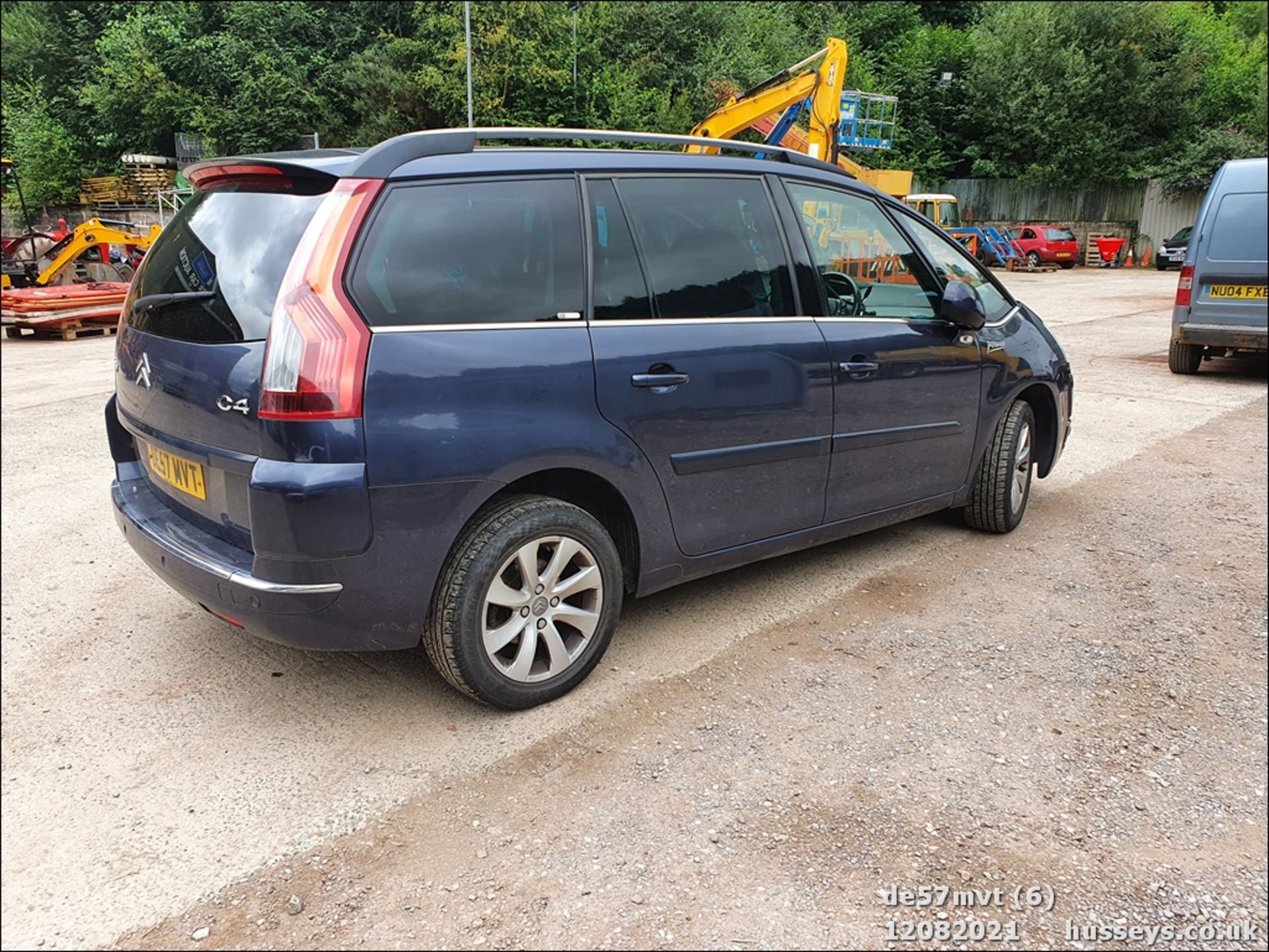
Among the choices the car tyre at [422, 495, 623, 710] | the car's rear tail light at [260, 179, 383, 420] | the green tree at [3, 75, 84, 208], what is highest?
the green tree at [3, 75, 84, 208]

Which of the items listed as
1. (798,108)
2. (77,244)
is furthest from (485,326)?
(77,244)

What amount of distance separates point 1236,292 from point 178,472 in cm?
952

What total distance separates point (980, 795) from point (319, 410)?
2.14 meters

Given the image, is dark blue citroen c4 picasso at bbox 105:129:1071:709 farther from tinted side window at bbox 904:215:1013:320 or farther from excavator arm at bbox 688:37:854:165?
excavator arm at bbox 688:37:854:165

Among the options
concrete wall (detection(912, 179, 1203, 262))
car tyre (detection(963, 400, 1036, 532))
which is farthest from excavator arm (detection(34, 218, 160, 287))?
concrete wall (detection(912, 179, 1203, 262))

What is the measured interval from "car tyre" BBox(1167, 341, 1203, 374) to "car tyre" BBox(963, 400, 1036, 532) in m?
6.17

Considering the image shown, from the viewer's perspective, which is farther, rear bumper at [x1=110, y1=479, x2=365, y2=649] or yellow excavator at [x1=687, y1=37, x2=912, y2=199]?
yellow excavator at [x1=687, y1=37, x2=912, y2=199]

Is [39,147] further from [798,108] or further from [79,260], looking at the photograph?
[798,108]

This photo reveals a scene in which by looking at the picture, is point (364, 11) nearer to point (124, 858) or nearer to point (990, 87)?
point (990, 87)

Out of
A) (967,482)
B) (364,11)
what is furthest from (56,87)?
(967,482)

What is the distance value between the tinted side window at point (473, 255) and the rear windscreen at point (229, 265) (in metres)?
0.25

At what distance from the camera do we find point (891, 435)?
411 centimetres

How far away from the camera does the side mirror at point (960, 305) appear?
4199 mm

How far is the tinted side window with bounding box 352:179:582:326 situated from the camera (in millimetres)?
2770
